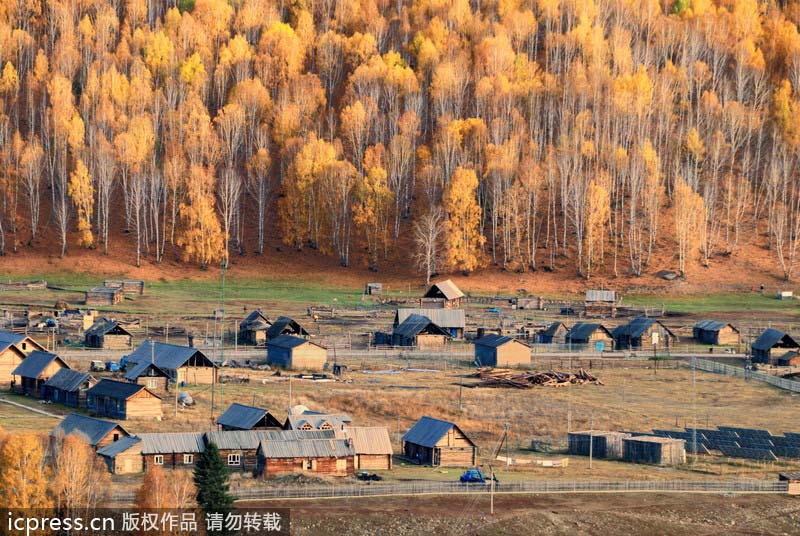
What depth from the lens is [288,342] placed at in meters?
89.8

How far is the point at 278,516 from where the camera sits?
5109 cm

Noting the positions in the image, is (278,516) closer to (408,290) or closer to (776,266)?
(408,290)

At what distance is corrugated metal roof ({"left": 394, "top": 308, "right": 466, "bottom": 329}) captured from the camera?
337 ft

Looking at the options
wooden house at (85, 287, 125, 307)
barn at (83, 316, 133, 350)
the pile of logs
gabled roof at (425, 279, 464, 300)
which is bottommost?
the pile of logs

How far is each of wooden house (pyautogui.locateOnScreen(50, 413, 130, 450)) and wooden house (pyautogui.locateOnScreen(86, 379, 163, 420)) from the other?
742 cm

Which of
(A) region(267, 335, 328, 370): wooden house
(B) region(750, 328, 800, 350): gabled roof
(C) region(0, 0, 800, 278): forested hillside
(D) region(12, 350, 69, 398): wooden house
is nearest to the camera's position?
(D) region(12, 350, 69, 398): wooden house

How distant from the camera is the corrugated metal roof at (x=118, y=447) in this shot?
58844 mm

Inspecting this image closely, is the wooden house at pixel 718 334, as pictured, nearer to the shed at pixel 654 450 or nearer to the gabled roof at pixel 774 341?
the gabled roof at pixel 774 341

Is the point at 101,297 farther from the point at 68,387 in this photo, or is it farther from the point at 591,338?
the point at 591,338

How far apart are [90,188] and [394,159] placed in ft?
98.8

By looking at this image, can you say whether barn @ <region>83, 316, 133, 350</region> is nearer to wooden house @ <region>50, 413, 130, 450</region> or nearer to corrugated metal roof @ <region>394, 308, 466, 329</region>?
corrugated metal roof @ <region>394, 308, 466, 329</region>

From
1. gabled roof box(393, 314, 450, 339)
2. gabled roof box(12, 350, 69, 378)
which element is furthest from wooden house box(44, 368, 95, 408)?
gabled roof box(393, 314, 450, 339)

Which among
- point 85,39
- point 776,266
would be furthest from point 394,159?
point 85,39

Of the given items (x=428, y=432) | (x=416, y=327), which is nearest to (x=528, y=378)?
(x=416, y=327)
